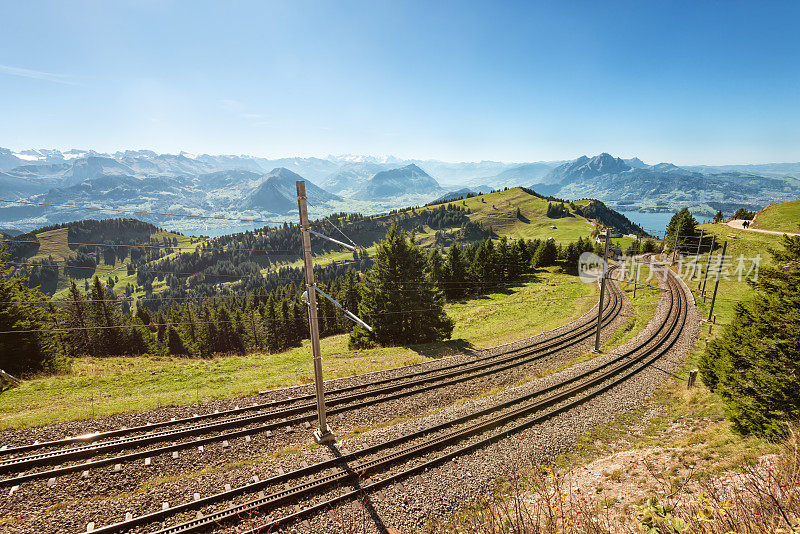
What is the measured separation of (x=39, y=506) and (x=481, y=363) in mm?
22903

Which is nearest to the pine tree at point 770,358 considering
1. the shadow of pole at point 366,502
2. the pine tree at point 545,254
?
the shadow of pole at point 366,502

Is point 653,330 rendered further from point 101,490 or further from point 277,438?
point 101,490

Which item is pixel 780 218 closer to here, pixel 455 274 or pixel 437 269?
pixel 455 274

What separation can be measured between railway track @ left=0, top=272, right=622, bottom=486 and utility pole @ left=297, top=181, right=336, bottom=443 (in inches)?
72.2

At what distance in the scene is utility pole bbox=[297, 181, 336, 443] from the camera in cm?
1226

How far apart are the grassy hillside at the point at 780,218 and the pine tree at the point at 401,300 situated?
77.6 metres

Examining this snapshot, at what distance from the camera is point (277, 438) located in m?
14.3

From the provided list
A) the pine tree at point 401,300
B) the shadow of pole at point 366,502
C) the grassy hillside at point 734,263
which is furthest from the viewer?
the grassy hillside at point 734,263

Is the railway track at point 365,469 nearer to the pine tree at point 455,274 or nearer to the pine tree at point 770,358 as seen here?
the pine tree at point 770,358

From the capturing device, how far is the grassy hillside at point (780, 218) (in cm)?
6409

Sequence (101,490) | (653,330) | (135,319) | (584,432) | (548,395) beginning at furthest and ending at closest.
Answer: (135,319) < (653,330) < (548,395) < (584,432) < (101,490)

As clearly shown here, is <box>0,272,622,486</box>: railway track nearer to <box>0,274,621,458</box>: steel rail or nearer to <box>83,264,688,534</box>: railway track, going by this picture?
<box>0,274,621,458</box>: steel rail

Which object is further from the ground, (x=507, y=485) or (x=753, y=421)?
(x=753, y=421)

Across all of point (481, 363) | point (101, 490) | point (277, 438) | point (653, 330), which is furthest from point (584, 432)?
point (653, 330)
